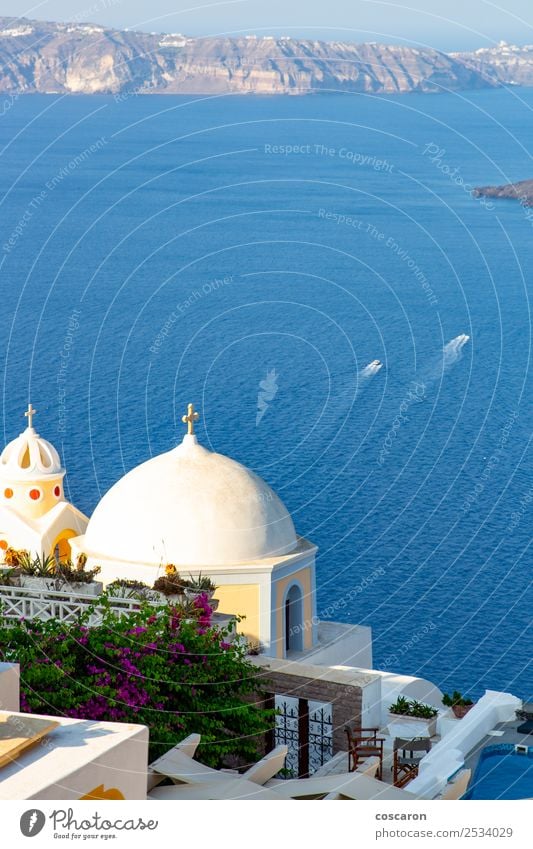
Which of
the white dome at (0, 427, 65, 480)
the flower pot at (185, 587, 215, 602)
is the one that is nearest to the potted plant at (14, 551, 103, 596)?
the flower pot at (185, 587, 215, 602)

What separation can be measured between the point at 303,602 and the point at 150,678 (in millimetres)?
8307

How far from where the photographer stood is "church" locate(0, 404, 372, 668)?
25859 millimetres

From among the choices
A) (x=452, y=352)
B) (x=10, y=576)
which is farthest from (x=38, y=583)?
(x=452, y=352)

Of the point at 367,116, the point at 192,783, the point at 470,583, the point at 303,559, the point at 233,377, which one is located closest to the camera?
the point at 192,783

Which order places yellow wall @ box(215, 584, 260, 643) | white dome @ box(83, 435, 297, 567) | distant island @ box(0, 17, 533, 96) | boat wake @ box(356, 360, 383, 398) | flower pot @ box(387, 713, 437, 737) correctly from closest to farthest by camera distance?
flower pot @ box(387, 713, 437, 737) < white dome @ box(83, 435, 297, 567) < yellow wall @ box(215, 584, 260, 643) < boat wake @ box(356, 360, 383, 398) < distant island @ box(0, 17, 533, 96)

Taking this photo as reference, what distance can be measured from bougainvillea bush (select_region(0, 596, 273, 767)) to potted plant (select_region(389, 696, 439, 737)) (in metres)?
3.69

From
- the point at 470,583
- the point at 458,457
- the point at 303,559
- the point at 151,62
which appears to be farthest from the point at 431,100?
the point at 303,559

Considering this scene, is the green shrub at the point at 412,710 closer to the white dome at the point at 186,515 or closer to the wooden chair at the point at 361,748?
the wooden chair at the point at 361,748

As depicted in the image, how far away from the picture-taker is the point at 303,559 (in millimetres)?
27141

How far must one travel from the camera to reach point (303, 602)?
88.8 feet

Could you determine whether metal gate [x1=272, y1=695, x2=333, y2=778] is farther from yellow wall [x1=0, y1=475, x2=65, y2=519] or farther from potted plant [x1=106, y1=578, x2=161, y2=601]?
yellow wall [x1=0, y1=475, x2=65, y2=519]

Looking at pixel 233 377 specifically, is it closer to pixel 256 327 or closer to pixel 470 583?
pixel 256 327

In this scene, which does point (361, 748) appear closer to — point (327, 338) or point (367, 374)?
point (367, 374)
